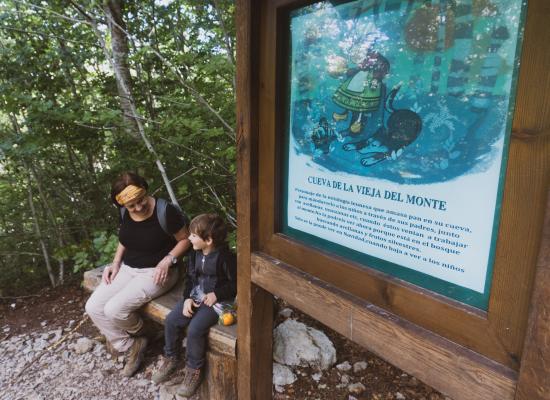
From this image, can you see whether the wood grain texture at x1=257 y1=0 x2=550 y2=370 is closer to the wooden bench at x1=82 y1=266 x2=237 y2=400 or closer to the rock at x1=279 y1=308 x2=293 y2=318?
the wooden bench at x1=82 y1=266 x2=237 y2=400

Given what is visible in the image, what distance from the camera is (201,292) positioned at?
2.68 meters

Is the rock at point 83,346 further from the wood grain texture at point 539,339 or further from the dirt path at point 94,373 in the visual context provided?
the wood grain texture at point 539,339

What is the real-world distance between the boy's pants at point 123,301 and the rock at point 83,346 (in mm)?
622

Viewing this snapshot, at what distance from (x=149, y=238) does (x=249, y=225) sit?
149 cm

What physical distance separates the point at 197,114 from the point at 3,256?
347 centimetres

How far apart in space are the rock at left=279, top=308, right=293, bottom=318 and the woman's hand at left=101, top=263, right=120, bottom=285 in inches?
60.1

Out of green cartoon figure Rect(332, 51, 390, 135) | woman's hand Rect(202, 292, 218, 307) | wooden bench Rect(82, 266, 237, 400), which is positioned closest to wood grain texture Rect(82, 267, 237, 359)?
wooden bench Rect(82, 266, 237, 400)

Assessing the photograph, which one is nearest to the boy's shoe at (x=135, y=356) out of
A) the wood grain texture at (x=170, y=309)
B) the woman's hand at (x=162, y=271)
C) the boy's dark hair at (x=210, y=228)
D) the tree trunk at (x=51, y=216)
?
the wood grain texture at (x=170, y=309)

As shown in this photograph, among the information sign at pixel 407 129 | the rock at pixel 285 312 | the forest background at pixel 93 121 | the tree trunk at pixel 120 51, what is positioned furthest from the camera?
the tree trunk at pixel 120 51

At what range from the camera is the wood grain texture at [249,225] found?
5.19 ft

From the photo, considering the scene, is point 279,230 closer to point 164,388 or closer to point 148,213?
point 148,213

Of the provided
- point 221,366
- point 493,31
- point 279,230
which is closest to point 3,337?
point 221,366

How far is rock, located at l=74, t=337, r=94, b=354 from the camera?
137 inches

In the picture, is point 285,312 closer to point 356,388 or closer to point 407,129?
point 356,388
